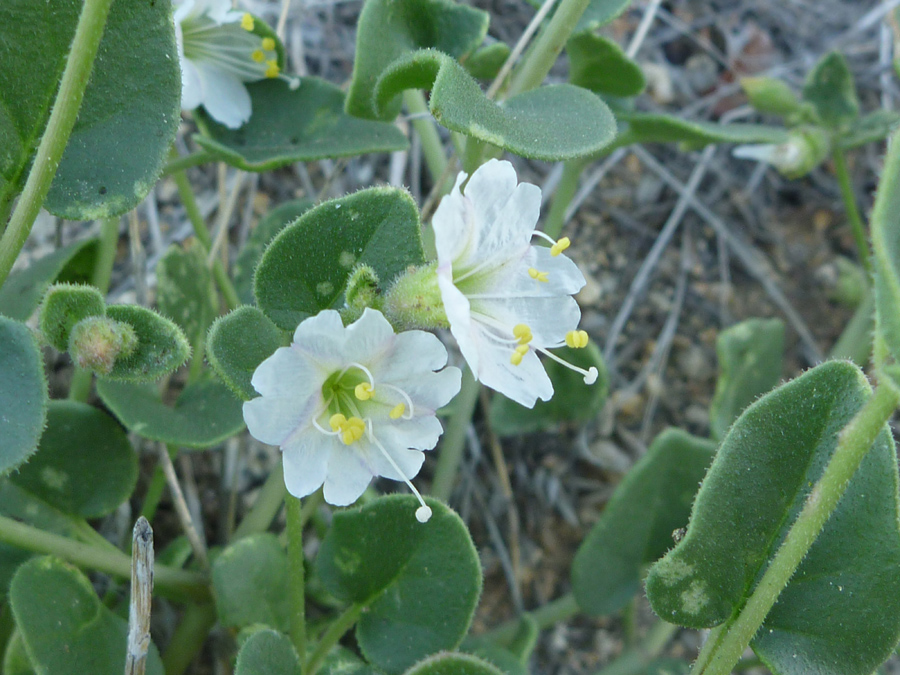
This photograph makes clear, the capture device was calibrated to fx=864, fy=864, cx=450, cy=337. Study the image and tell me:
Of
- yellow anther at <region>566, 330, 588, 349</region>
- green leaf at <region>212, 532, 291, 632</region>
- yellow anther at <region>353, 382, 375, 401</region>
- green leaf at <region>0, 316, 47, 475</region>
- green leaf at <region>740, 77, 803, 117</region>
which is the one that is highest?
green leaf at <region>740, 77, 803, 117</region>

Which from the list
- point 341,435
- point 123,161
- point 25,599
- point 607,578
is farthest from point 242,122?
point 607,578

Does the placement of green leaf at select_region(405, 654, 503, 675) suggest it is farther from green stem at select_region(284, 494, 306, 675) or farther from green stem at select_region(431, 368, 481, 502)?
green stem at select_region(431, 368, 481, 502)

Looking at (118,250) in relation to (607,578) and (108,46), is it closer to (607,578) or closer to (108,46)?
(108,46)

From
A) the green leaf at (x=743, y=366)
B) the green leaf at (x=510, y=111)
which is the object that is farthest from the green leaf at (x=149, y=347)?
the green leaf at (x=743, y=366)

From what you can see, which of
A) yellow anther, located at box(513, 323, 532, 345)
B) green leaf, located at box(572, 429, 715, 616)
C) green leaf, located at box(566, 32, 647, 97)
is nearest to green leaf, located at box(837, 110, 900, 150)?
green leaf, located at box(566, 32, 647, 97)

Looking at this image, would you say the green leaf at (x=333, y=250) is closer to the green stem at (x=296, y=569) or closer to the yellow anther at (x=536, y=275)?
the yellow anther at (x=536, y=275)

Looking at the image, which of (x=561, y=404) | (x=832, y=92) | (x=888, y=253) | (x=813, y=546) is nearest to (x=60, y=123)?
(x=888, y=253)
